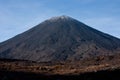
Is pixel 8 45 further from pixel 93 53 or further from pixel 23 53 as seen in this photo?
pixel 93 53

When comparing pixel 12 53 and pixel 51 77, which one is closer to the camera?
pixel 51 77

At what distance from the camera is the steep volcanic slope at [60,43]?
138 metres

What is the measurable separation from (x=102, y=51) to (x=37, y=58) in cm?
2446

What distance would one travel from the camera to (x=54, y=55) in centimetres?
13662

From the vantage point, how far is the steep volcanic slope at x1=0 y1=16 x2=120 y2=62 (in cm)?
13750

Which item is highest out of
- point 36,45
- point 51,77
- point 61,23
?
point 61,23

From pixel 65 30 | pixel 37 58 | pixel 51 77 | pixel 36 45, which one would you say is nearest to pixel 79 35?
pixel 65 30

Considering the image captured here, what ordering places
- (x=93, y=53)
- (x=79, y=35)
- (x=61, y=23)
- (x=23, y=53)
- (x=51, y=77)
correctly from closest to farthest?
(x=51, y=77), (x=93, y=53), (x=23, y=53), (x=79, y=35), (x=61, y=23)

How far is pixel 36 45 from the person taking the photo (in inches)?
6038

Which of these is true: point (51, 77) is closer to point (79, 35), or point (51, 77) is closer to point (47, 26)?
point (79, 35)

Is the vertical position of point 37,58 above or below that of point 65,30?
below

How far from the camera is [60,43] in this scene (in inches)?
5984

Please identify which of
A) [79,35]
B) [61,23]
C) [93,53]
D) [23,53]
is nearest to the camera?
[93,53]

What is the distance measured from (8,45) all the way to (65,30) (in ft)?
87.2
